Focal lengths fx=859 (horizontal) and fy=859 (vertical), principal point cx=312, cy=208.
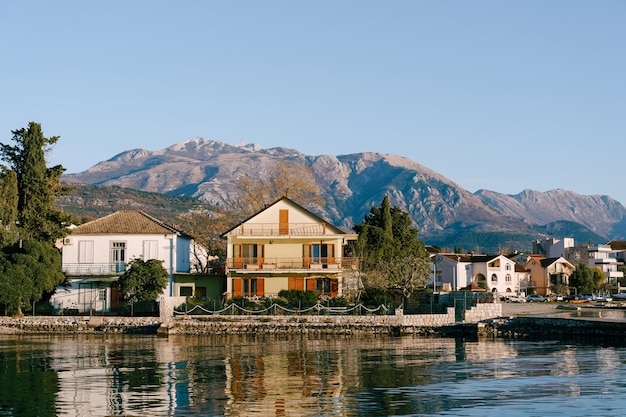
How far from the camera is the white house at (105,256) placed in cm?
6325

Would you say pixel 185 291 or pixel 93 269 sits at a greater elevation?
pixel 93 269

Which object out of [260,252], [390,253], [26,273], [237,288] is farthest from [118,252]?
[390,253]

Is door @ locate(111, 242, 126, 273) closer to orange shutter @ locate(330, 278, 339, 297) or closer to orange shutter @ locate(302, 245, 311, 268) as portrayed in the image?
orange shutter @ locate(302, 245, 311, 268)

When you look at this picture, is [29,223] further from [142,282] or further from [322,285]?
[322,285]

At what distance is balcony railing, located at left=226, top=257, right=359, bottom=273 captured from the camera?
209 feet

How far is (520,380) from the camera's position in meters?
32.0

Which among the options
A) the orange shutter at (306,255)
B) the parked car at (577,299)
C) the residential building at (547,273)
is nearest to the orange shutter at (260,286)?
the orange shutter at (306,255)

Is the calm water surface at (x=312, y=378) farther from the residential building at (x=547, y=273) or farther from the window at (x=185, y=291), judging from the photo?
the residential building at (x=547, y=273)

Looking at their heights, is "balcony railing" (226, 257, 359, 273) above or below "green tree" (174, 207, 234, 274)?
below

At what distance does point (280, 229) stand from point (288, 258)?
92.5 inches

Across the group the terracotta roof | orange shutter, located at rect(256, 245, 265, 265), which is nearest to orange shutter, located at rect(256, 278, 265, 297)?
orange shutter, located at rect(256, 245, 265, 265)

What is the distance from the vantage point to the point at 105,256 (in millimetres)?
63812

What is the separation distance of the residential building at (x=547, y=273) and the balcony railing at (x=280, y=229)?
63.8m

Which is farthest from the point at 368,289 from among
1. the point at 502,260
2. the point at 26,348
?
the point at 502,260
